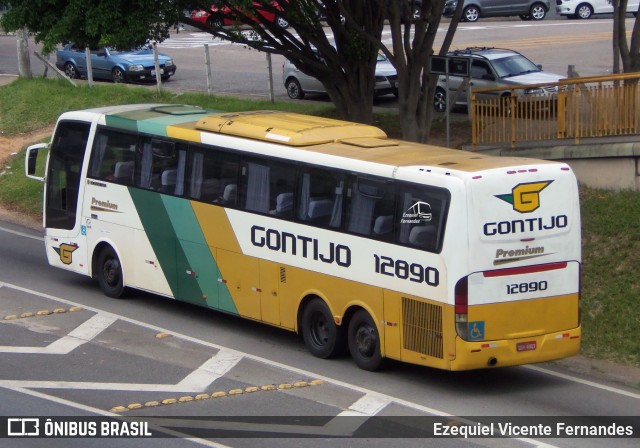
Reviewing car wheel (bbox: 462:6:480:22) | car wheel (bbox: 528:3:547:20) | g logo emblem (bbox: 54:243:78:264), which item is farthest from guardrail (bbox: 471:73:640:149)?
car wheel (bbox: 462:6:480:22)

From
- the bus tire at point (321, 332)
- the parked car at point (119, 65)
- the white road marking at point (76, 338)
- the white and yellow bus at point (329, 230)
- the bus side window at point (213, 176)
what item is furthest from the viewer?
the parked car at point (119, 65)

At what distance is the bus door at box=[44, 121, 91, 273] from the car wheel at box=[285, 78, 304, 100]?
539 inches

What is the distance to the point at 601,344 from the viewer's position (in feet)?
46.6

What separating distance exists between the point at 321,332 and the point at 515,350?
2770 millimetres

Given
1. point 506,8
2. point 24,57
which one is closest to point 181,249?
point 24,57

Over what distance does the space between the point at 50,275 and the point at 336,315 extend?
6.78 m

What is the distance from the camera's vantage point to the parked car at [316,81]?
1142 inches

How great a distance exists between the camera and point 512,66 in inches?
1051

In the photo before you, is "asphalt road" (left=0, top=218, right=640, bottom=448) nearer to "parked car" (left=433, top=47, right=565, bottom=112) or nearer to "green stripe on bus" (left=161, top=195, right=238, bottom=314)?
"green stripe on bus" (left=161, top=195, right=238, bottom=314)

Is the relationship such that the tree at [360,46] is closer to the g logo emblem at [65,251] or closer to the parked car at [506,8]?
the g logo emblem at [65,251]

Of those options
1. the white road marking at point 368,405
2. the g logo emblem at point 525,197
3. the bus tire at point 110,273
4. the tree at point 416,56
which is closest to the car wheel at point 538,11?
the tree at point 416,56

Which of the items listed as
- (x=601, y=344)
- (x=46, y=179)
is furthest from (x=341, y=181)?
(x=46, y=179)

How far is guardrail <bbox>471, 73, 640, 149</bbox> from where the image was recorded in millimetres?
17781

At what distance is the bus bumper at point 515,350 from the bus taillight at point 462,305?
0.35 feet
